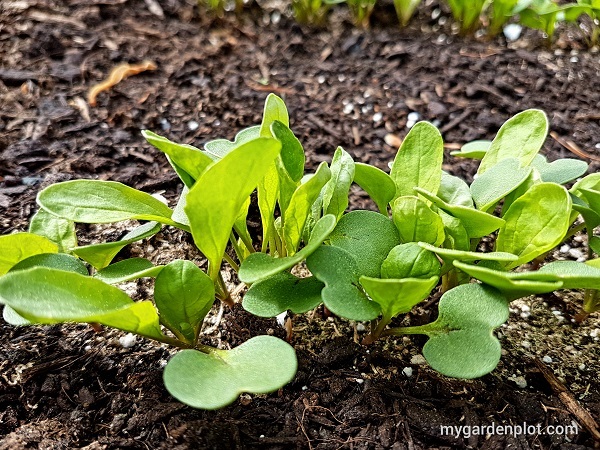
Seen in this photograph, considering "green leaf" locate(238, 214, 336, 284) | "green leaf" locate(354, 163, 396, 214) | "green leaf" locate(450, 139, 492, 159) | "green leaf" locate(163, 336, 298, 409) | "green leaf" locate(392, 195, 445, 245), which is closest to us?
"green leaf" locate(163, 336, 298, 409)

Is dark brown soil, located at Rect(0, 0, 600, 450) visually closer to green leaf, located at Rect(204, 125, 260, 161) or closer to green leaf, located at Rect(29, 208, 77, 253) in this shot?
green leaf, located at Rect(29, 208, 77, 253)

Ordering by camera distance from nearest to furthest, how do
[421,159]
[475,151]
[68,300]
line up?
[68,300]
[421,159]
[475,151]

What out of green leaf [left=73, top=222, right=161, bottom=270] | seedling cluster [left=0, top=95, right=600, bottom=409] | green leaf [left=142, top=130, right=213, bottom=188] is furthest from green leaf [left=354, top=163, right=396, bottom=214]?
green leaf [left=73, top=222, right=161, bottom=270]

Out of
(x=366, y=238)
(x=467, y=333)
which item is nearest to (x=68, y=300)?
(x=366, y=238)

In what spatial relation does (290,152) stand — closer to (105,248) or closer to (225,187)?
(225,187)

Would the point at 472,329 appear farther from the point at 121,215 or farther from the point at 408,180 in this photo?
the point at 121,215

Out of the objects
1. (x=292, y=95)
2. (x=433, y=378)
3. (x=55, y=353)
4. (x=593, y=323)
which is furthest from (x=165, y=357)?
(x=292, y=95)

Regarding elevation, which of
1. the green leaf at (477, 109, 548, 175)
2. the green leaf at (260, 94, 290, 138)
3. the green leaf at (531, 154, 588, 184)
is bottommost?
the green leaf at (531, 154, 588, 184)
